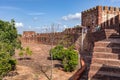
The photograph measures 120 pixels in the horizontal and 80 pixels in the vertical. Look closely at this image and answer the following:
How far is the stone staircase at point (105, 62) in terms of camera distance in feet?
25.4

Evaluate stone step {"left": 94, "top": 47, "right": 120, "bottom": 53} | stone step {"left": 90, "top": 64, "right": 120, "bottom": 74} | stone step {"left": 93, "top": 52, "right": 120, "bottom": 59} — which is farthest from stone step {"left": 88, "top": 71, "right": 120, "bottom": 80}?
stone step {"left": 94, "top": 47, "right": 120, "bottom": 53}

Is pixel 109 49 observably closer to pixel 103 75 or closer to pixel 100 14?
pixel 103 75

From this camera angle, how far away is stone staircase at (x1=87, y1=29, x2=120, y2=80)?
773 cm

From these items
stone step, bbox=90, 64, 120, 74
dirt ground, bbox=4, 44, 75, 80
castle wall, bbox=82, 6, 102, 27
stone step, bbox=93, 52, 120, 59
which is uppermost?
castle wall, bbox=82, 6, 102, 27

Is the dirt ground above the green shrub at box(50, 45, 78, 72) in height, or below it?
below

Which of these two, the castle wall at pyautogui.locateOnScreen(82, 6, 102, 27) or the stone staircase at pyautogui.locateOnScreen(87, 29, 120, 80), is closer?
the stone staircase at pyautogui.locateOnScreen(87, 29, 120, 80)

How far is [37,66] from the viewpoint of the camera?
20406 millimetres

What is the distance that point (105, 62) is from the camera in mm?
8234

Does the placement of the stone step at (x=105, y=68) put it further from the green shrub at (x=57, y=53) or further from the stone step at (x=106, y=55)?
the green shrub at (x=57, y=53)

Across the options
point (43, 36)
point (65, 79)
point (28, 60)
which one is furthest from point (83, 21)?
point (65, 79)

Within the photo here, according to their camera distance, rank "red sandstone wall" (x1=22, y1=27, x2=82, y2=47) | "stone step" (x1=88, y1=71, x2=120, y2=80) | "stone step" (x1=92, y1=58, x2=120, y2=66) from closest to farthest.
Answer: "stone step" (x1=88, y1=71, x2=120, y2=80) < "stone step" (x1=92, y1=58, x2=120, y2=66) < "red sandstone wall" (x1=22, y1=27, x2=82, y2=47)

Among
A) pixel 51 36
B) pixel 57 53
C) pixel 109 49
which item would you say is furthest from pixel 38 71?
pixel 109 49

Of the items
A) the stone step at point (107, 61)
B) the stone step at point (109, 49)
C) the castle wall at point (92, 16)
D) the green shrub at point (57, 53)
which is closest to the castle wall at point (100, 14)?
the castle wall at point (92, 16)

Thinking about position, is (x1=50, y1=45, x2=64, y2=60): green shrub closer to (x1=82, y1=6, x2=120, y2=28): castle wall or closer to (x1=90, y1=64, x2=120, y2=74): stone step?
(x1=82, y1=6, x2=120, y2=28): castle wall
